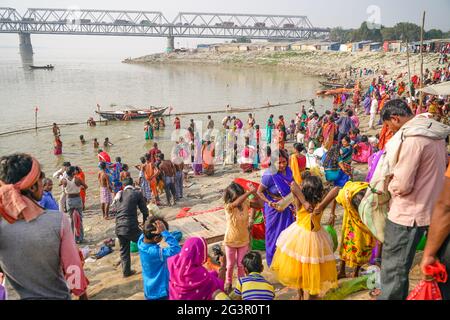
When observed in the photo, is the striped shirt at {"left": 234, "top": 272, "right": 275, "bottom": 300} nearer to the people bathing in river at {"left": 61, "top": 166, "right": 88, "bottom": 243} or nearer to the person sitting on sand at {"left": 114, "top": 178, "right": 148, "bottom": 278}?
the person sitting on sand at {"left": 114, "top": 178, "right": 148, "bottom": 278}

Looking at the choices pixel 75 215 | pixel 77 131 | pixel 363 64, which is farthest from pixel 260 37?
pixel 75 215

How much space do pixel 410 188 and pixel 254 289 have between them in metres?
1.51

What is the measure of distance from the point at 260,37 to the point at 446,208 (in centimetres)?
15974

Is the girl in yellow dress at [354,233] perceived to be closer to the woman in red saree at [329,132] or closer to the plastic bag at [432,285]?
the plastic bag at [432,285]

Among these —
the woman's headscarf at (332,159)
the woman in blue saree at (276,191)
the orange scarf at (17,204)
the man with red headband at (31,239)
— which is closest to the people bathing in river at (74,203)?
the woman in blue saree at (276,191)

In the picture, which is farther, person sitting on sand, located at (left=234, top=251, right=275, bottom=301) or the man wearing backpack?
person sitting on sand, located at (left=234, top=251, right=275, bottom=301)

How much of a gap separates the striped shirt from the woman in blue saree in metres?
1.31

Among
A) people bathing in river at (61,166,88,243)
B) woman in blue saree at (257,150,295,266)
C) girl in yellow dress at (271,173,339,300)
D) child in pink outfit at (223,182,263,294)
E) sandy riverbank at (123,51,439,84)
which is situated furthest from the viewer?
sandy riverbank at (123,51,439,84)

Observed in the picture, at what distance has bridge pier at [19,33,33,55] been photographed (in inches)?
5138

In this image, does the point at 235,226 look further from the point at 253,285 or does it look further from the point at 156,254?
the point at 253,285

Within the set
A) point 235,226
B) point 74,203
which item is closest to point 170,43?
point 74,203

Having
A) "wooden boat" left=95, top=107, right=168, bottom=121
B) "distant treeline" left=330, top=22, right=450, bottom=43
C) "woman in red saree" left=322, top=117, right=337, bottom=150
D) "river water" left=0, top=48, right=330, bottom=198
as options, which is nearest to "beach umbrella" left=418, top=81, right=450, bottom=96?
"woman in red saree" left=322, top=117, right=337, bottom=150

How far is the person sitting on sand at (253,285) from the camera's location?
311 centimetres

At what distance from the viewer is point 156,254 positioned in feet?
12.7
